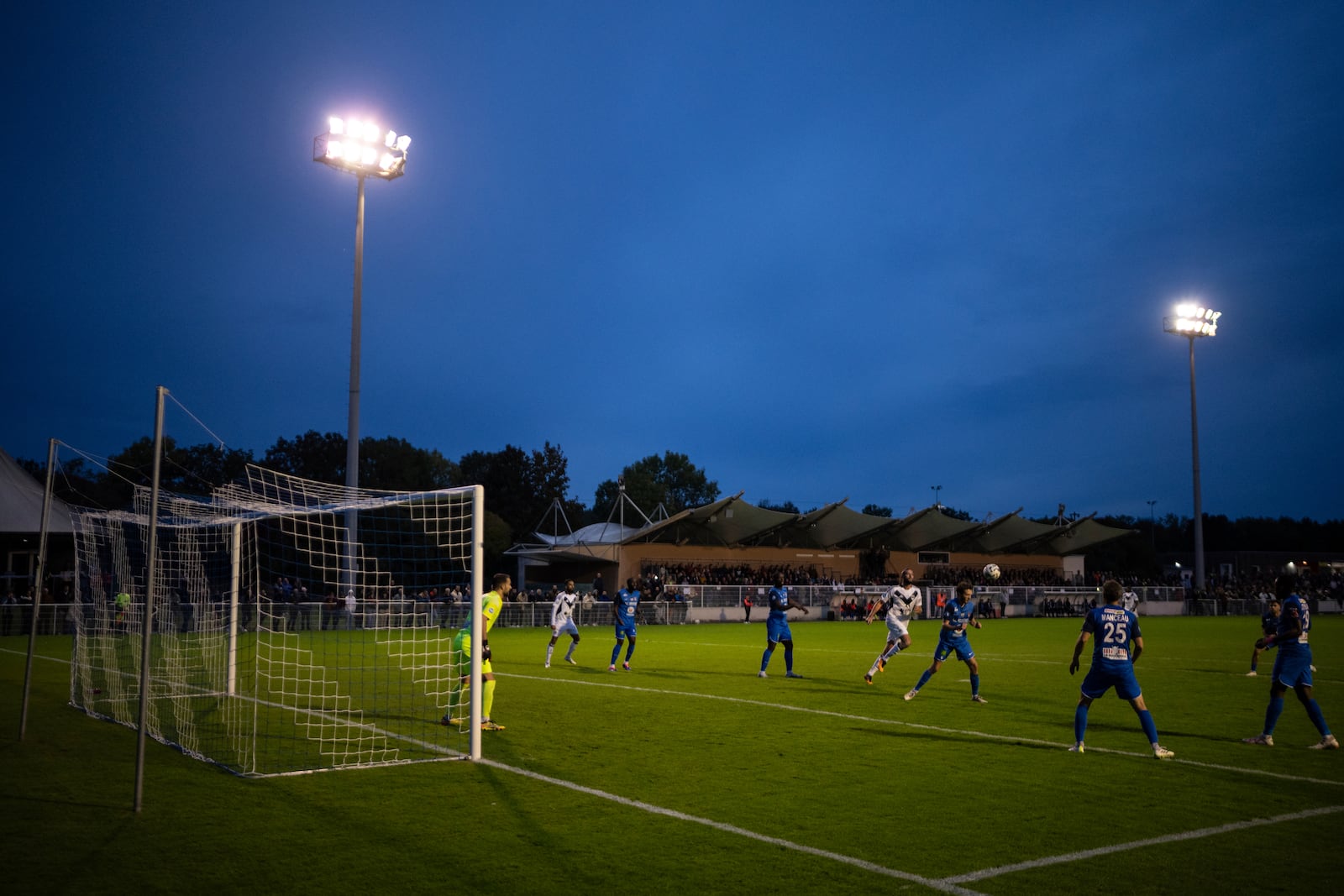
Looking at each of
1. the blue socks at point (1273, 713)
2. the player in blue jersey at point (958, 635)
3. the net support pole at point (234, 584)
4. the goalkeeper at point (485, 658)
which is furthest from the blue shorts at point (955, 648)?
the net support pole at point (234, 584)

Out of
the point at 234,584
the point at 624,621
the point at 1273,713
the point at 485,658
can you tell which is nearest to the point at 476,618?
the point at 485,658

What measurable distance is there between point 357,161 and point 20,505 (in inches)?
711

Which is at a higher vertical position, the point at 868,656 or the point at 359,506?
the point at 359,506

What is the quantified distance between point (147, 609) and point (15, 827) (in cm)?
187

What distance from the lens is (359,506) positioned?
1171 cm

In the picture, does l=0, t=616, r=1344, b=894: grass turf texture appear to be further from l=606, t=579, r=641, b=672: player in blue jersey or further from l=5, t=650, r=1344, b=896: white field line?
l=606, t=579, r=641, b=672: player in blue jersey

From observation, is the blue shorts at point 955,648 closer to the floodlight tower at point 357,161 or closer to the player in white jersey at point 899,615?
the player in white jersey at point 899,615

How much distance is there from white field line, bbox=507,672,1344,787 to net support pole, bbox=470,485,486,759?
5.60 meters

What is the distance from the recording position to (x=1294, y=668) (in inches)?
455

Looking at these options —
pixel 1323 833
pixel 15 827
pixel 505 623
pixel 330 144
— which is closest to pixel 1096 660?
pixel 1323 833

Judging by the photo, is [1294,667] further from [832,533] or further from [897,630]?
[832,533]

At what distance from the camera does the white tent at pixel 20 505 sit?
116 feet

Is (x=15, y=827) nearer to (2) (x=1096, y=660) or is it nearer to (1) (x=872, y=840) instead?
(1) (x=872, y=840)

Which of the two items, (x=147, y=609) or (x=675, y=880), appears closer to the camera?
(x=675, y=880)
